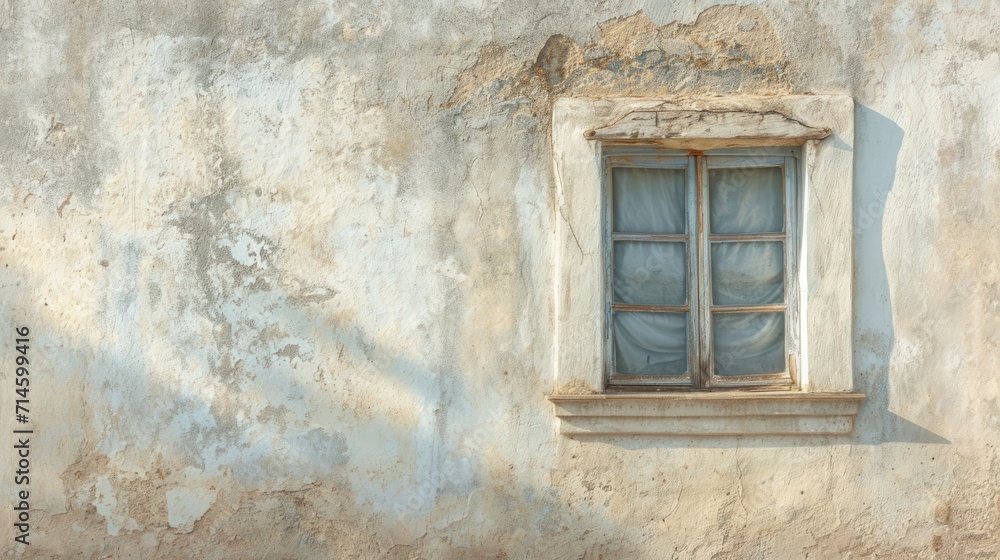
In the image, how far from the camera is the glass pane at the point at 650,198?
4.51 metres

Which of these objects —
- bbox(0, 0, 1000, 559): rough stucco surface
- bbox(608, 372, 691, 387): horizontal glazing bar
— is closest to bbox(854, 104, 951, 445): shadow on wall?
bbox(0, 0, 1000, 559): rough stucco surface

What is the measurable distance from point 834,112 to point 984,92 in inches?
28.6

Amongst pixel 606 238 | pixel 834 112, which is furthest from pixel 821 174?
pixel 606 238

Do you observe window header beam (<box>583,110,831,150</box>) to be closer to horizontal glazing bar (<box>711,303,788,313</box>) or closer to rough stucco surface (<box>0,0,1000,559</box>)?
rough stucco surface (<box>0,0,1000,559</box>)

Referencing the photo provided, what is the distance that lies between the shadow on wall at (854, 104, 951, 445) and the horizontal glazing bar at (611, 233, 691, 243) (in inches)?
31.3

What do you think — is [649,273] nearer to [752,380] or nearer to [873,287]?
[752,380]

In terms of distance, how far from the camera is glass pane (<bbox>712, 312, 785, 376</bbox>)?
448 cm

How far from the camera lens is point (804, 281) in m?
4.34

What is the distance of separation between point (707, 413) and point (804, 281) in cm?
77

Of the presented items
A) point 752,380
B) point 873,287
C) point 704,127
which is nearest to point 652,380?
point 752,380

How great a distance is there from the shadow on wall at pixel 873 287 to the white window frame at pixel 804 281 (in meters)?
0.08

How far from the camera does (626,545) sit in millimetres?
4328

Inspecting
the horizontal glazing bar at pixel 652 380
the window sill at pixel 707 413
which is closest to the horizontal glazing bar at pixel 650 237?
the horizontal glazing bar at pixel 652 380

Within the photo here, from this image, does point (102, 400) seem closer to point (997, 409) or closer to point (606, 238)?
point (606, 238)
